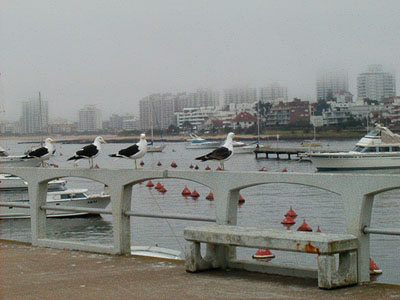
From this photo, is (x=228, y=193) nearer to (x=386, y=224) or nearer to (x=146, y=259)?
(x=146, y=259)

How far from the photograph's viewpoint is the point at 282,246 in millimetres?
8195

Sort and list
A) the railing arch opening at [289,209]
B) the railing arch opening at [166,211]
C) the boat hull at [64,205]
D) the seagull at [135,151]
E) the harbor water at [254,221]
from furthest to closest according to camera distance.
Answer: the boat hull at [64,205] → the railing arch opening at [289,209] → the railing arch opening at [166,211] → the harbor water at [254,221] → the seagull at [135,151]

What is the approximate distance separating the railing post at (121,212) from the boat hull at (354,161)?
222ft

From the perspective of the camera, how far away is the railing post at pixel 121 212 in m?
10.9

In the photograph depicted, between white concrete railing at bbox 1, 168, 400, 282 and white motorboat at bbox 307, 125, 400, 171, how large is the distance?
66.4 meters

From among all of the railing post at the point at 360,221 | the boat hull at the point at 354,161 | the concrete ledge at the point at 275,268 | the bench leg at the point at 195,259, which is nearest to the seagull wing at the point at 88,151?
the bench leg at the point at 195,259

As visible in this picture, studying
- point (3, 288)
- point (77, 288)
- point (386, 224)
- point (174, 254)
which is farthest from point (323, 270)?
point (386, 224)

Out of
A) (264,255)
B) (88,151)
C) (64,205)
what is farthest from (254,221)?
(88,151)

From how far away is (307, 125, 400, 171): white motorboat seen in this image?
77.2 metres

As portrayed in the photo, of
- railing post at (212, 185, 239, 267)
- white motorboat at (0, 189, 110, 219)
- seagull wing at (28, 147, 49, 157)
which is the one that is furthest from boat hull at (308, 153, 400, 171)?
railing post at (212, 185, 239, 267)

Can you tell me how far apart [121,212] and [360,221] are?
154 inches

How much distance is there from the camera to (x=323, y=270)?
796cm

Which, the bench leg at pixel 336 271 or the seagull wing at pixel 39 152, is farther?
the seagull wing at pixel 39 152

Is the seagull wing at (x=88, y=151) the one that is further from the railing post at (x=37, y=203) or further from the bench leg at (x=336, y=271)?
the bench leg at (x=336, y=271)
